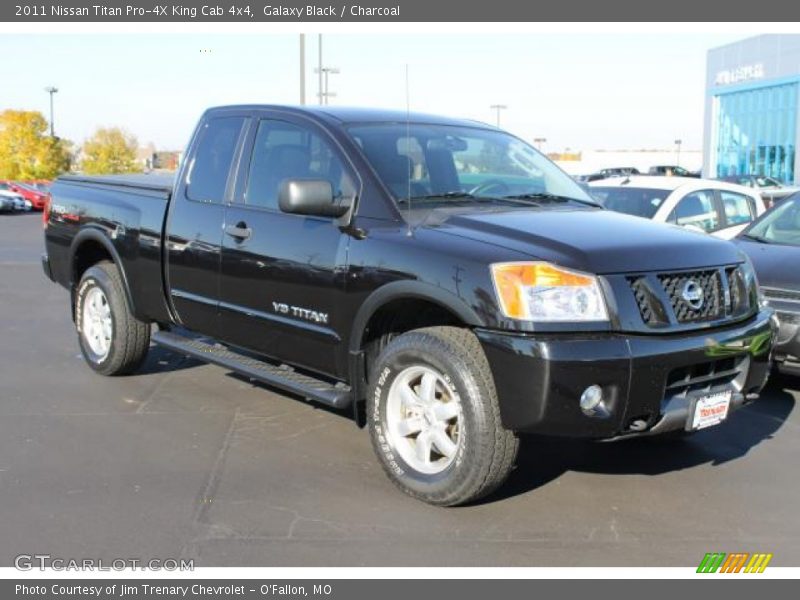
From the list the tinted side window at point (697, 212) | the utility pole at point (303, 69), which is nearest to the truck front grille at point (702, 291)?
the tinted side window at point (697, 212)

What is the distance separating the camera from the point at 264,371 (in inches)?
207

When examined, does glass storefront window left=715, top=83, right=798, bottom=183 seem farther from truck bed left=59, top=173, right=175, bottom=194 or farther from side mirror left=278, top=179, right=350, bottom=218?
side mirror left=278, top=179, right=350, bottom=218

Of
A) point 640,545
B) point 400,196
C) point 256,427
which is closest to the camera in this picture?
point 640,545

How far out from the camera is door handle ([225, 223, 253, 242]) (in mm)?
5191

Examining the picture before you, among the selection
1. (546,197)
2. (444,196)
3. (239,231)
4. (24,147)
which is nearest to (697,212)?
(546,197)

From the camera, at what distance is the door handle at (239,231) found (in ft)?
17.0

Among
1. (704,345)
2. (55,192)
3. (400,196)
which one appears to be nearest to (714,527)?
(704,345)

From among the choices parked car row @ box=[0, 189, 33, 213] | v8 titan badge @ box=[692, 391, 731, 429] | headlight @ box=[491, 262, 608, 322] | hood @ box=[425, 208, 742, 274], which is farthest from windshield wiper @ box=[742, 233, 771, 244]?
parked car row @ box=[0, 189, 33, 213]

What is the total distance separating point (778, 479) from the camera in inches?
187

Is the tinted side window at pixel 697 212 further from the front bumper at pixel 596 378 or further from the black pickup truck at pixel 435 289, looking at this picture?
the front bumper at pixel 596 378

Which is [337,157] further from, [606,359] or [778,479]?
[778,479]

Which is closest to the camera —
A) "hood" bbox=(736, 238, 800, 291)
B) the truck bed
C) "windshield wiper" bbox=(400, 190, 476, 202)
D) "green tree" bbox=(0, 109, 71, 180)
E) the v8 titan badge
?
the v8 titan badge

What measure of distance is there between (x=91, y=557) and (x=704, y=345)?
285 centimetres

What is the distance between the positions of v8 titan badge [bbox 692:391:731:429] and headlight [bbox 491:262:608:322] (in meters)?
0.68
